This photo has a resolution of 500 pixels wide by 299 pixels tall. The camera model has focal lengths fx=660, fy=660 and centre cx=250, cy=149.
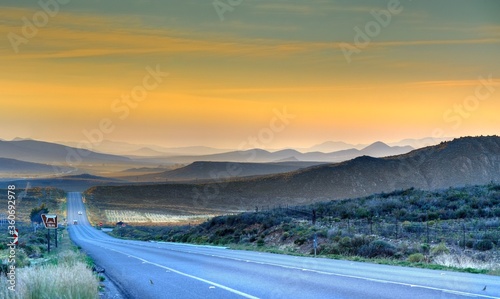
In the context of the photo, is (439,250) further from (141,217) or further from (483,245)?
(141,217)

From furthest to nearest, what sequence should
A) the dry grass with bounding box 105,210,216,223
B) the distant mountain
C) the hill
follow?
the dry grass with bounding box 105,210,216,223
the hill
the distant mountain

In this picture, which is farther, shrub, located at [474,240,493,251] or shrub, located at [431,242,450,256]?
shrub, located at [474,240,493,251]

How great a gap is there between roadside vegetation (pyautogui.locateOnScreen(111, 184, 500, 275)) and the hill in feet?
189

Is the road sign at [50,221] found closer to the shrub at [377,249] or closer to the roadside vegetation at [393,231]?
the roadside vegetation at [393,231]

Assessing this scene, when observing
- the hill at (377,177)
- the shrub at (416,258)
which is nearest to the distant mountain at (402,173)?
the hill at (377,177)

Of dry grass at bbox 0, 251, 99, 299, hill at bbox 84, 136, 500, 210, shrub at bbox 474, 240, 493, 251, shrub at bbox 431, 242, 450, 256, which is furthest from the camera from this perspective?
hill at bbox 84, 136, 500, 210

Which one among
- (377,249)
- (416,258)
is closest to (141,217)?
(377,249)

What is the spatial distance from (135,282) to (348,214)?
125 feet

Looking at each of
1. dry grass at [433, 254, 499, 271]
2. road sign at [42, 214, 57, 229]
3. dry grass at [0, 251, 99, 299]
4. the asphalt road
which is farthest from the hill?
dry grass at [0, 251, 99, 299]

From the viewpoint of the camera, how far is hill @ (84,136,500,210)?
12056 cm

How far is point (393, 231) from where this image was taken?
38.7 metres

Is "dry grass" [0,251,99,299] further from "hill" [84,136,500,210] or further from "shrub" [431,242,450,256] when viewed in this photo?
"hill" [84,136,500,210]

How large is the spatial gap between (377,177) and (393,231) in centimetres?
9815

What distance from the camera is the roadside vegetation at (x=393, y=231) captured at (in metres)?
28.0
